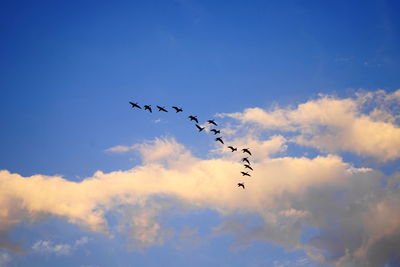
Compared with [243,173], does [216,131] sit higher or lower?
higher

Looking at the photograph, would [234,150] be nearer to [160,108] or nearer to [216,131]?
[216,131]

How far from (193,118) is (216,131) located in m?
9.51

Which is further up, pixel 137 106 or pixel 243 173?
pixel 137 106

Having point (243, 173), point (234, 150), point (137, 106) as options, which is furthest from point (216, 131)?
point (137, 106)

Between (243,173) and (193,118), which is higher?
(193,118)

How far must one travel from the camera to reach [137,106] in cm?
11625

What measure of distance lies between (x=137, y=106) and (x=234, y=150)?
31.0 m

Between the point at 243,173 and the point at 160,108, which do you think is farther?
the point at 243,173

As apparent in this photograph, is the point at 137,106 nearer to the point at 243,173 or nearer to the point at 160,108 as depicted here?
the point at 160,108

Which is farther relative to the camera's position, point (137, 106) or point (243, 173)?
point (243, 173)

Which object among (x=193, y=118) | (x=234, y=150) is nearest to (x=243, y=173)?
(x=234, y=150)

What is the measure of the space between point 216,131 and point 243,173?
1612cm

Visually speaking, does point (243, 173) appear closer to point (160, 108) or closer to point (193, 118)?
point (193, 118)

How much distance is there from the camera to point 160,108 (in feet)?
384
